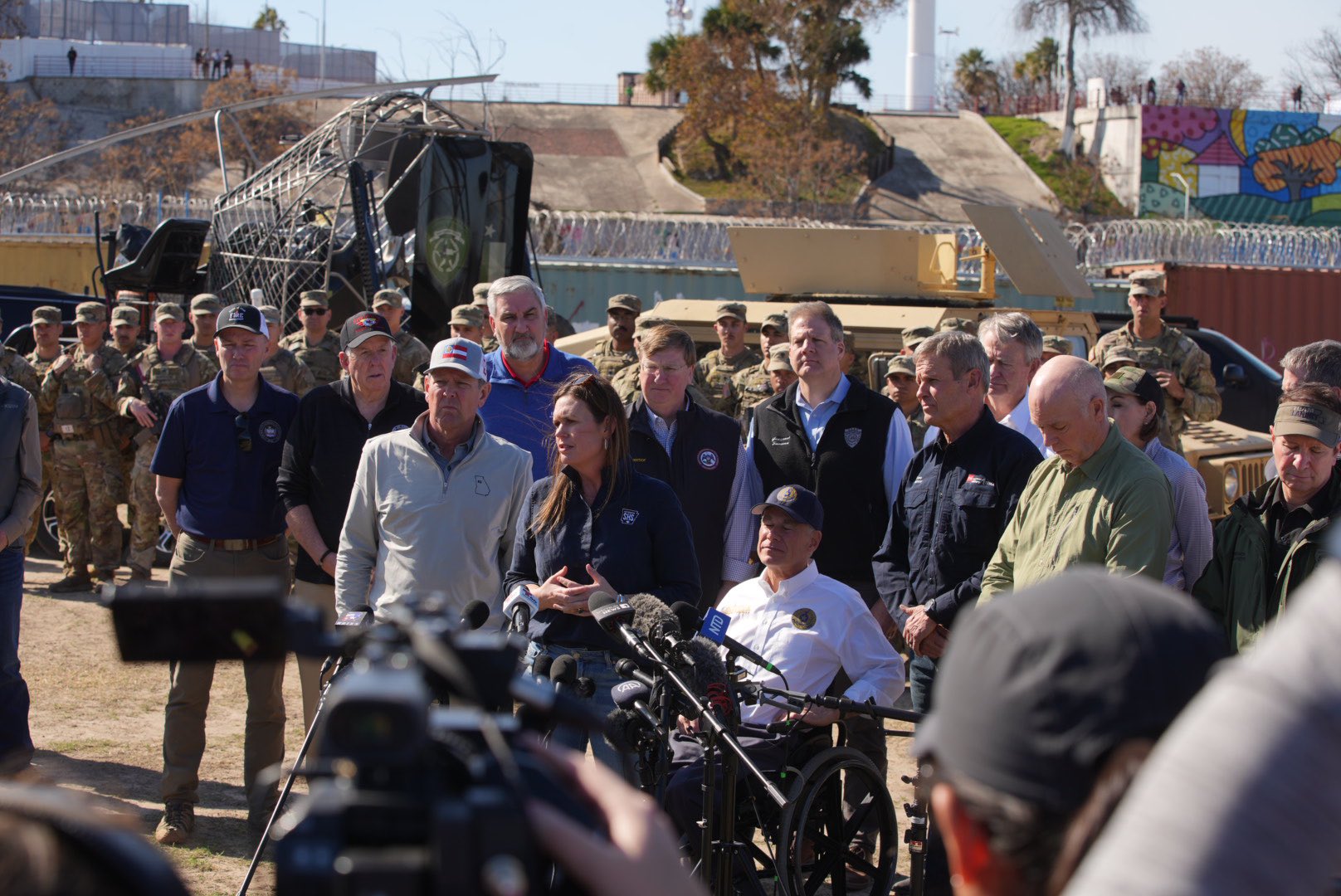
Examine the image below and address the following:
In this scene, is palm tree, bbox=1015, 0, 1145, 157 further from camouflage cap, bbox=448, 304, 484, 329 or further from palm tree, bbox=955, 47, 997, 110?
camouflage cap, bbox=448, 304, 484, 329

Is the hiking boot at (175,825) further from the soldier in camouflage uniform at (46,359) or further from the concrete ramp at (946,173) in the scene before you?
the concrete ramp at (946,173)

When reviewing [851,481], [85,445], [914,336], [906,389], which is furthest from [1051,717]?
[85,445]

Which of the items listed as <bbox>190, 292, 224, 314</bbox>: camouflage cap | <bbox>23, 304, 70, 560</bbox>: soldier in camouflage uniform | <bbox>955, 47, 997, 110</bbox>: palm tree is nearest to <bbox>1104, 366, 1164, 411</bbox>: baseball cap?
<bbox>190, 292, 224, 314</bbox>: camouflage cap

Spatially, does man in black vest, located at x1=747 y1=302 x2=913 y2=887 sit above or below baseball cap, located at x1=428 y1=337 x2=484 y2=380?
below

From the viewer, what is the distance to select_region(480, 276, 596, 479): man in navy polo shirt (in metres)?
6.53

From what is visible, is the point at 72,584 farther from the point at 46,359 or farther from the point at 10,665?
the point at 10,665

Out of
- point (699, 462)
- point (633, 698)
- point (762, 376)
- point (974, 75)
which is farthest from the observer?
point (974, 75)

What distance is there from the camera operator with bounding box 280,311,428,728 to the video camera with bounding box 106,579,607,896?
4.53m

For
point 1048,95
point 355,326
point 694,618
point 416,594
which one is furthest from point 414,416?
point 1048,95

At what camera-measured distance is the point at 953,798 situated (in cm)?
142

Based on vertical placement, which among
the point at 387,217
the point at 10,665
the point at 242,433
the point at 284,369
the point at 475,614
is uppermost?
the point at 387,217

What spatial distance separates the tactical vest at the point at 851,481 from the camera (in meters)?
6.38

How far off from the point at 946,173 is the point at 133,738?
50.2m

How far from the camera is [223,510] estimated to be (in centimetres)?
595
